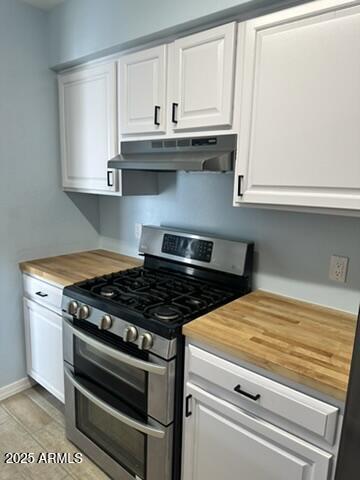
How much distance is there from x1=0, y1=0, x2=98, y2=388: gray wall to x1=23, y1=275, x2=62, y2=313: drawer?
4.1 inches

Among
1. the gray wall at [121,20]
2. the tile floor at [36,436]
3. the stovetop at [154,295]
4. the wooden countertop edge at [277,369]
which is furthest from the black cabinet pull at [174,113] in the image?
the tile floor at [36,436]

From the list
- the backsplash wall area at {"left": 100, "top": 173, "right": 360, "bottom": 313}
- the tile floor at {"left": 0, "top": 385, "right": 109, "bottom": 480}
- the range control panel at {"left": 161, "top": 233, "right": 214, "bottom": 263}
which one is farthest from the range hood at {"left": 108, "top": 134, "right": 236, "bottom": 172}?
the tile floor at {"left": 0, "top": 385, "right": 109, "bottom": 480}

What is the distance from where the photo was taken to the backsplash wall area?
5.06 feet

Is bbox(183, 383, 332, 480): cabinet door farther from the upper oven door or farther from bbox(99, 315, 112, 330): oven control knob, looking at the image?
bbox(99, 315, 112, 330): oven control knob

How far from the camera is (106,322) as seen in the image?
60.9 inches

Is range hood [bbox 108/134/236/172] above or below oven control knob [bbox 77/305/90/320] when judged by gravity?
above

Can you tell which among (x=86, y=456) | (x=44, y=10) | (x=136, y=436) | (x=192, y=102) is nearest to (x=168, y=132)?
(x=192, y=102)

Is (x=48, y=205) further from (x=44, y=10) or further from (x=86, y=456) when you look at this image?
(x=86, y=456)

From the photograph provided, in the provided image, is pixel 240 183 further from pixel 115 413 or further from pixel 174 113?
pixel 115 413

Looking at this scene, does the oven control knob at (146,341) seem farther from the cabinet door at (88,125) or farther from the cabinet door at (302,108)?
the cabinet door at (88,125)

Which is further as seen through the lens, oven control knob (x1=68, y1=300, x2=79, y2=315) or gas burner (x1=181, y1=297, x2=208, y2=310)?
oven control knob (x1=68, y1=300, x2=79, y2=315)

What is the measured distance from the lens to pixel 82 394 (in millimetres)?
1784

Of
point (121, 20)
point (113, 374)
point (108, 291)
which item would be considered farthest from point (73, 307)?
point (121, 20)

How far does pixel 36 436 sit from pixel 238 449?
1.37 meters
